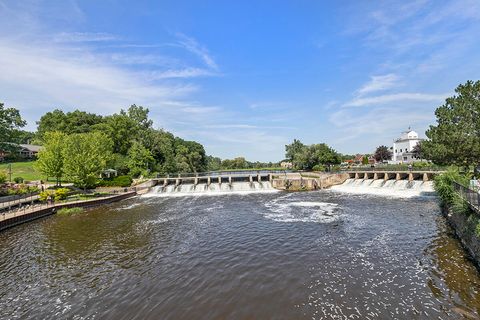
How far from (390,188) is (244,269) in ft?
127

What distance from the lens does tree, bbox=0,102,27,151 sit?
189 feet

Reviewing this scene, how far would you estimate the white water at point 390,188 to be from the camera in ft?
136

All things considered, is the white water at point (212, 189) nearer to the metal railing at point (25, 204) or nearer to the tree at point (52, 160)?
the metal railing at point (25, 204)

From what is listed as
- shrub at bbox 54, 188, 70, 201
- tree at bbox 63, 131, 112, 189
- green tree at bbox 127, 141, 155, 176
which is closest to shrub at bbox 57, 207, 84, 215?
shrub at bbox 54, 188, 70, 201

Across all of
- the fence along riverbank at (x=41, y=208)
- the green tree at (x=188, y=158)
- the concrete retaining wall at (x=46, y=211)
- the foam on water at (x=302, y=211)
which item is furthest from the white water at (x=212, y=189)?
the green tree at (x=188, y=158)

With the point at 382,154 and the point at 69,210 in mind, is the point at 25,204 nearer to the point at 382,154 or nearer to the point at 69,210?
the point at 69,210

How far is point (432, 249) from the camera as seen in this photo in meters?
18.7

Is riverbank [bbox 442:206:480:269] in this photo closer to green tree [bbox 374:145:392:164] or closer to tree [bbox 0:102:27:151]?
tree [bbox 0:102:27:151]

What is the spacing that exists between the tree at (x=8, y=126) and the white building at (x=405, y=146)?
11297 cm

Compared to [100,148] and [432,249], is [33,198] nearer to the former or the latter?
[100,148]

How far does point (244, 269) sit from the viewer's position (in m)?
16.8

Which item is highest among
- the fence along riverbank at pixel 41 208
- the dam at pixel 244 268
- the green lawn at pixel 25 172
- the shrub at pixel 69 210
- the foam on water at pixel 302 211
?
the green lawn at pixel 25 172

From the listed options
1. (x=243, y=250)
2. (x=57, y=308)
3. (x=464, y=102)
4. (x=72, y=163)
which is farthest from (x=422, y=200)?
(x=72, y=163)

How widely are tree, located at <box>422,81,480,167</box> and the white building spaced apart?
2855 inches
